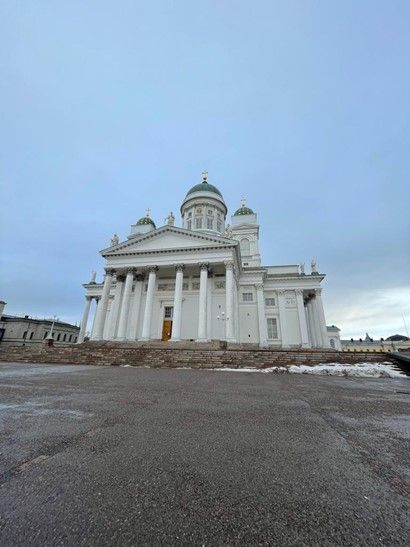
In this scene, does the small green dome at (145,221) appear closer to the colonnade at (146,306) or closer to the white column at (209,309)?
the colonnade at (146,306)

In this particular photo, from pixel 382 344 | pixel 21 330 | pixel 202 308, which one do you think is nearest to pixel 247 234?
pixel 202 308

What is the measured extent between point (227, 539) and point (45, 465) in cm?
169

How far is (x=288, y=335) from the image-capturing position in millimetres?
28562

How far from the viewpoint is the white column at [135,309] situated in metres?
26.2

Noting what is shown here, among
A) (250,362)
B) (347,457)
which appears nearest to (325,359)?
(250,362)

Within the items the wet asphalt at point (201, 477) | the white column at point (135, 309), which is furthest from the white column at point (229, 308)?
the wet asphalt at point (201, 477)

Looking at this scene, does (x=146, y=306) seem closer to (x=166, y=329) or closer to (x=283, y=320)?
(x=166, y=329)

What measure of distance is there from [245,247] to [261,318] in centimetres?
1347

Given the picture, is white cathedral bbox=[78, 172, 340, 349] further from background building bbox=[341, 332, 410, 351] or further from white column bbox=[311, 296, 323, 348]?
background building bbox=[341, 332, 410, 351]

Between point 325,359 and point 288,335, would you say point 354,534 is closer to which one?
point 325,359

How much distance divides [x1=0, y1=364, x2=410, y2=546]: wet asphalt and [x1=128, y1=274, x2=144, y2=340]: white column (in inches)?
909

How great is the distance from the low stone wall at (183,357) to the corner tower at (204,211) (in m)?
22.5

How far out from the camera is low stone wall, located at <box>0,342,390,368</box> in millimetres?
14742

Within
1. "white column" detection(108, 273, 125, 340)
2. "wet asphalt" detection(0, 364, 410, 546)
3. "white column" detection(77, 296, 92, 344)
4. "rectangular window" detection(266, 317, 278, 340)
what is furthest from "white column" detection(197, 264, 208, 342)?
"white column" detection(77, 296, 92, 344)
